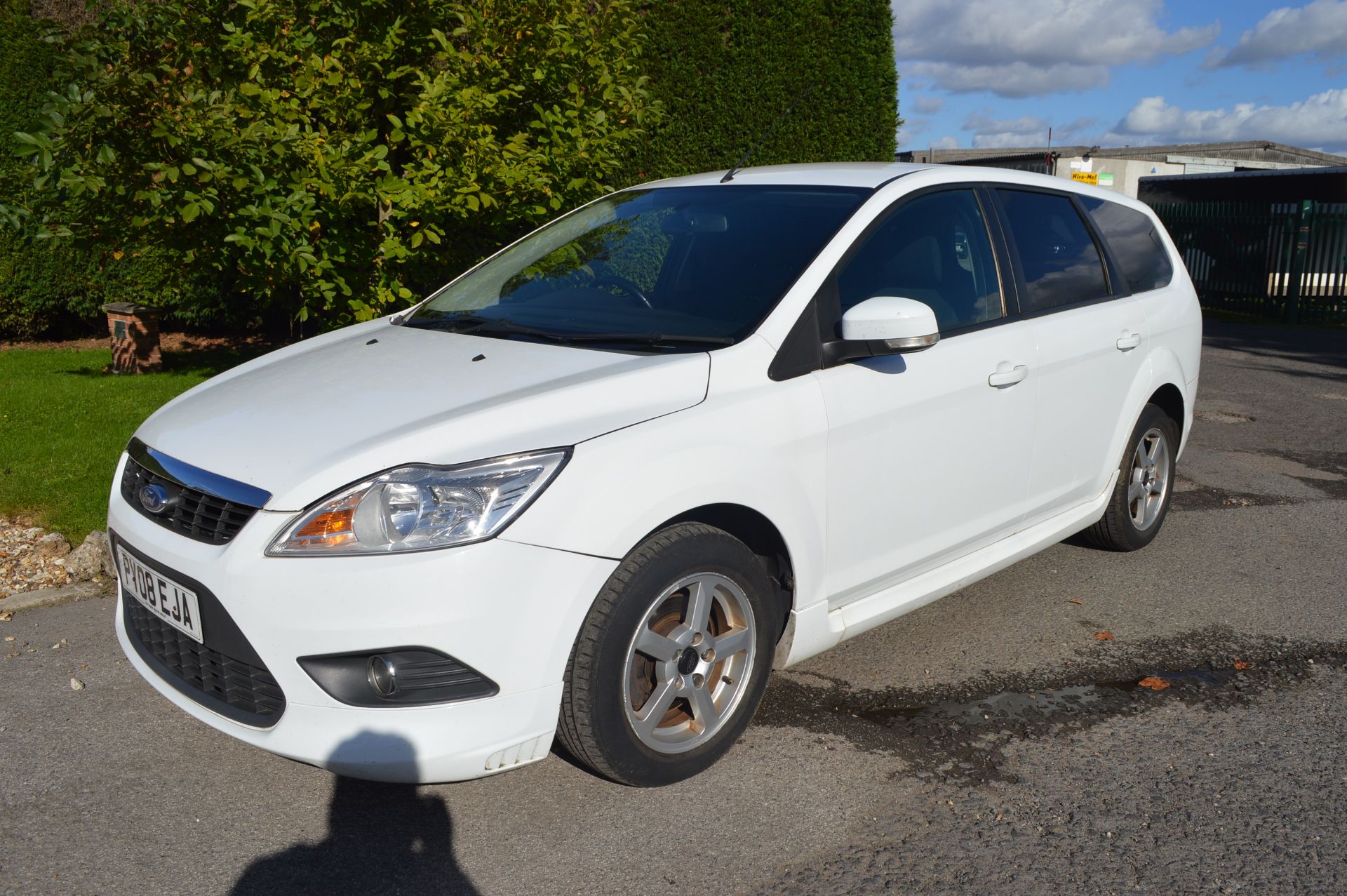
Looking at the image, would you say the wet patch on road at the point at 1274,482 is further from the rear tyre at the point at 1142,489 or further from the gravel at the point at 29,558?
the gravel at the point at 29,558

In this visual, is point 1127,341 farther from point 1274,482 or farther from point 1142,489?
point 1274,482

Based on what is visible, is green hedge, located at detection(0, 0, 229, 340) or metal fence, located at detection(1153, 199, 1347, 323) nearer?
green hedge, located at detection(0, 0, 229, 340)

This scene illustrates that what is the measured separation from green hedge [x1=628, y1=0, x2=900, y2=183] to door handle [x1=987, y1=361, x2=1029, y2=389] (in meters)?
6.17

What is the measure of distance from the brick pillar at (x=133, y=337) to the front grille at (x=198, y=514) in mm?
6875

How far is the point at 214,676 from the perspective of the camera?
2.84 meters

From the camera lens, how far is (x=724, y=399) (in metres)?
3.03

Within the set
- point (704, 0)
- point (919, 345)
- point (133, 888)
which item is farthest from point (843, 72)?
point (133, 888)

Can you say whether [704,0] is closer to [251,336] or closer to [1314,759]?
[251,336]

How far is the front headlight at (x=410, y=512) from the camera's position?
257 cm

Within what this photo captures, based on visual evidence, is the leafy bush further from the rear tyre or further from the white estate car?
the rear tyre

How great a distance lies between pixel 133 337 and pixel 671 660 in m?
7.89

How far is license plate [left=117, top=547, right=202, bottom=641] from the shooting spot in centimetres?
279

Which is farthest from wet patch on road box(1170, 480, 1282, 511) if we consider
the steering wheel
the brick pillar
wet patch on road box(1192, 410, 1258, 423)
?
the brick pillar

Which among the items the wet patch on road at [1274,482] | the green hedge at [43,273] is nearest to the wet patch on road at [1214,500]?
the wet patch on road at [1274,482]
